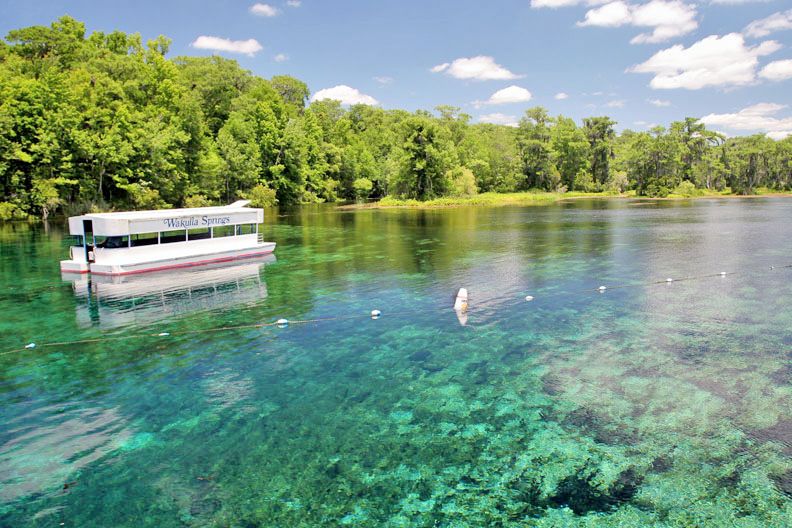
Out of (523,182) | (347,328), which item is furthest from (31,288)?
(523,182)

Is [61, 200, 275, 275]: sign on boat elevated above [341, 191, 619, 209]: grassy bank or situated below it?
below

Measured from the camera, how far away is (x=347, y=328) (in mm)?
20953

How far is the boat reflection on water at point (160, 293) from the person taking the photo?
23.5 m

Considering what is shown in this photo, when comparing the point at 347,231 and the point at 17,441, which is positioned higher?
the point at 347,231

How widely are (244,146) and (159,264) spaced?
76.6m

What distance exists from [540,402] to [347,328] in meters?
9.25

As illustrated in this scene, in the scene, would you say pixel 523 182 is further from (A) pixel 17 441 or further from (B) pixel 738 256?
(A) pixel 17 441

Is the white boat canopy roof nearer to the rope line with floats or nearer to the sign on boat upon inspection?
the sign on boat

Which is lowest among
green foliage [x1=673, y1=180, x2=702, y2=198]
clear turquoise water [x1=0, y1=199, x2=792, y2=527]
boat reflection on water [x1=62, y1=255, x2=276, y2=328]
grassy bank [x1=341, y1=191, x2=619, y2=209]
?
clear turquoise water [x1=0, y1=199, x2=792, y2=527]

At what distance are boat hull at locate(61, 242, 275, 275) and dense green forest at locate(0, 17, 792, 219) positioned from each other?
45.4 meters

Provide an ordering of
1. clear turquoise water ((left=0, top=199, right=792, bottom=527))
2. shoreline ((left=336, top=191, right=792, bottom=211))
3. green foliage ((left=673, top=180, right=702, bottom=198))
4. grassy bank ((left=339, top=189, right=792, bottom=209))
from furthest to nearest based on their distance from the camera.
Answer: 1. green foliage ((left=673, top=180, right=702, bottom=198))
2. grassy bank ((left=339, top=189, right=792, bottom=209))
3. shoreline ((left=336, top=191, right=792, bottom=211))
4. clear turquoise water ((left=0, top=199, right=792, bottom=527))

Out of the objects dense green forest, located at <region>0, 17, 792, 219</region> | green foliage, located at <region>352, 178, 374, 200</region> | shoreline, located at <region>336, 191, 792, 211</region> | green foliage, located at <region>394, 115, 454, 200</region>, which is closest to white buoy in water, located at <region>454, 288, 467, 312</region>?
dense green forest, located at <region>0, 17, 792, 219</region>

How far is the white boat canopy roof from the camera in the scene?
3141 cm

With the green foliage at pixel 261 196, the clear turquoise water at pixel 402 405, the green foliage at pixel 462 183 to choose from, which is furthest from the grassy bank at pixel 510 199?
the clear turquoise water at pixel 402 405
